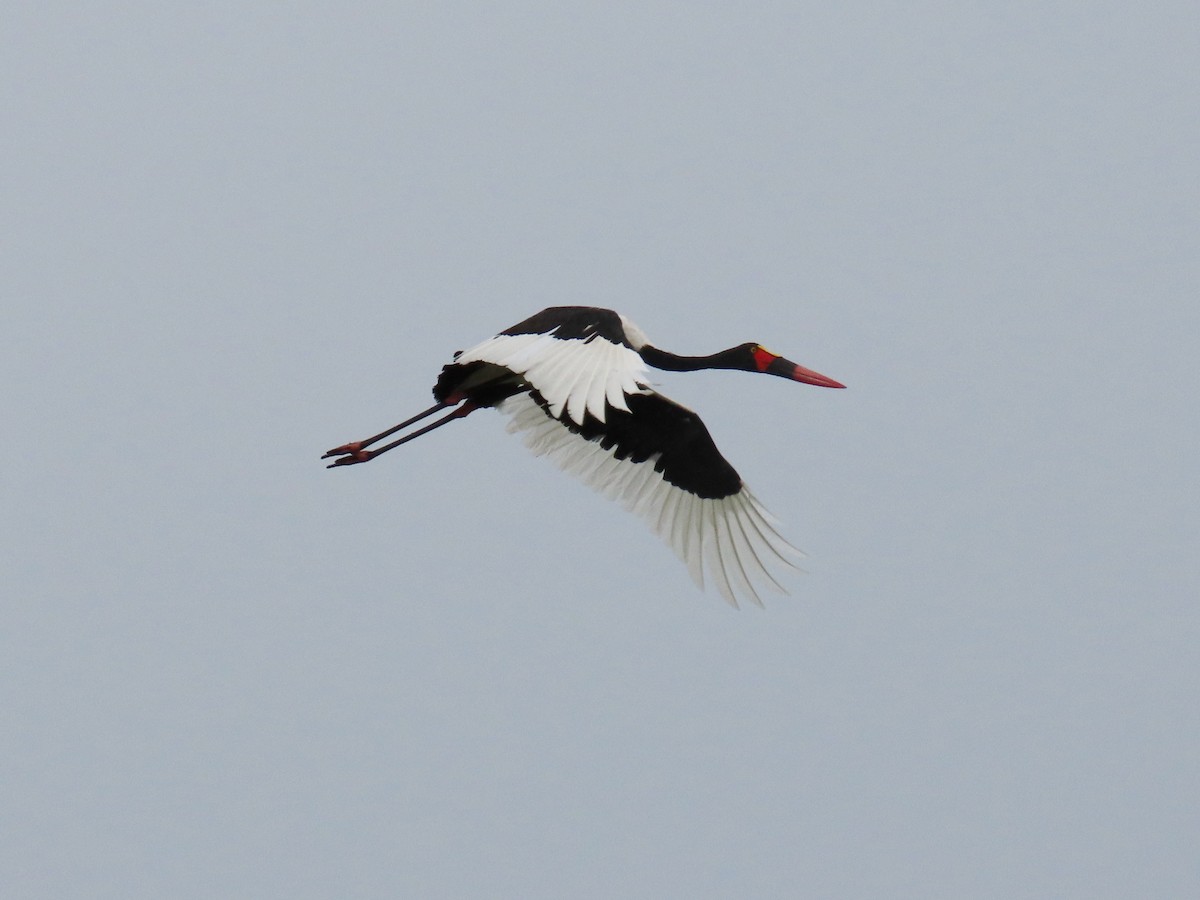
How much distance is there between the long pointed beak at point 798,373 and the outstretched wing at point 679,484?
802mm

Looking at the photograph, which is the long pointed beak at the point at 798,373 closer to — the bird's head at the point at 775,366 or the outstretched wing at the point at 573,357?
the bird's head at the point at 775,366

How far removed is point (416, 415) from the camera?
38.8 feet

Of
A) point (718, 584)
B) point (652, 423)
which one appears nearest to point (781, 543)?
point (718, 584)

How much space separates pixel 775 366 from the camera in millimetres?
11656

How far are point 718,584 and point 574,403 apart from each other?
283cm

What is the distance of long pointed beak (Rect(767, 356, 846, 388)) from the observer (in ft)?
38.0

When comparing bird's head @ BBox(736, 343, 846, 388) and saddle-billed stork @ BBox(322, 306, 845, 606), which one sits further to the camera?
bird's head @ BBox(736, 343, 846, 388)

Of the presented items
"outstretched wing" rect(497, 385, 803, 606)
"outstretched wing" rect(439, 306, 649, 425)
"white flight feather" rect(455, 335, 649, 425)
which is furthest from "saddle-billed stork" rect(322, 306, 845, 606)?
"white flight feather" rect(455, 335, 649, 425)

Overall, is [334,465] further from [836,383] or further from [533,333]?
[836,383]

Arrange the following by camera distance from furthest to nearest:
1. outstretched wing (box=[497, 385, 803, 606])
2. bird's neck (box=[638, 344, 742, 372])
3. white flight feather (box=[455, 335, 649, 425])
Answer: bird's neck (box=[638, 344, 742, 372]), outstretched wing (box=[497, 385, 803, 606]), white flight feather (box=[455, 335, 649, 425])

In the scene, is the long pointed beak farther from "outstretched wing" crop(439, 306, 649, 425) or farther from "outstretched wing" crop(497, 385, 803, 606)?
"outstretched wing" crop(439, 306, 649, 425)

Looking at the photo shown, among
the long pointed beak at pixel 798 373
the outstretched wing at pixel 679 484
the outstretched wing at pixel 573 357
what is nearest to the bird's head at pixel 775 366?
the long pointed beak at pixel 798 373

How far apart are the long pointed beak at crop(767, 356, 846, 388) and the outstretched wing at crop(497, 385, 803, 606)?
0.80 metres

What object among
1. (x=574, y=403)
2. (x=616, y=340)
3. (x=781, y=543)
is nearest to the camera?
(x=574, y=403)
